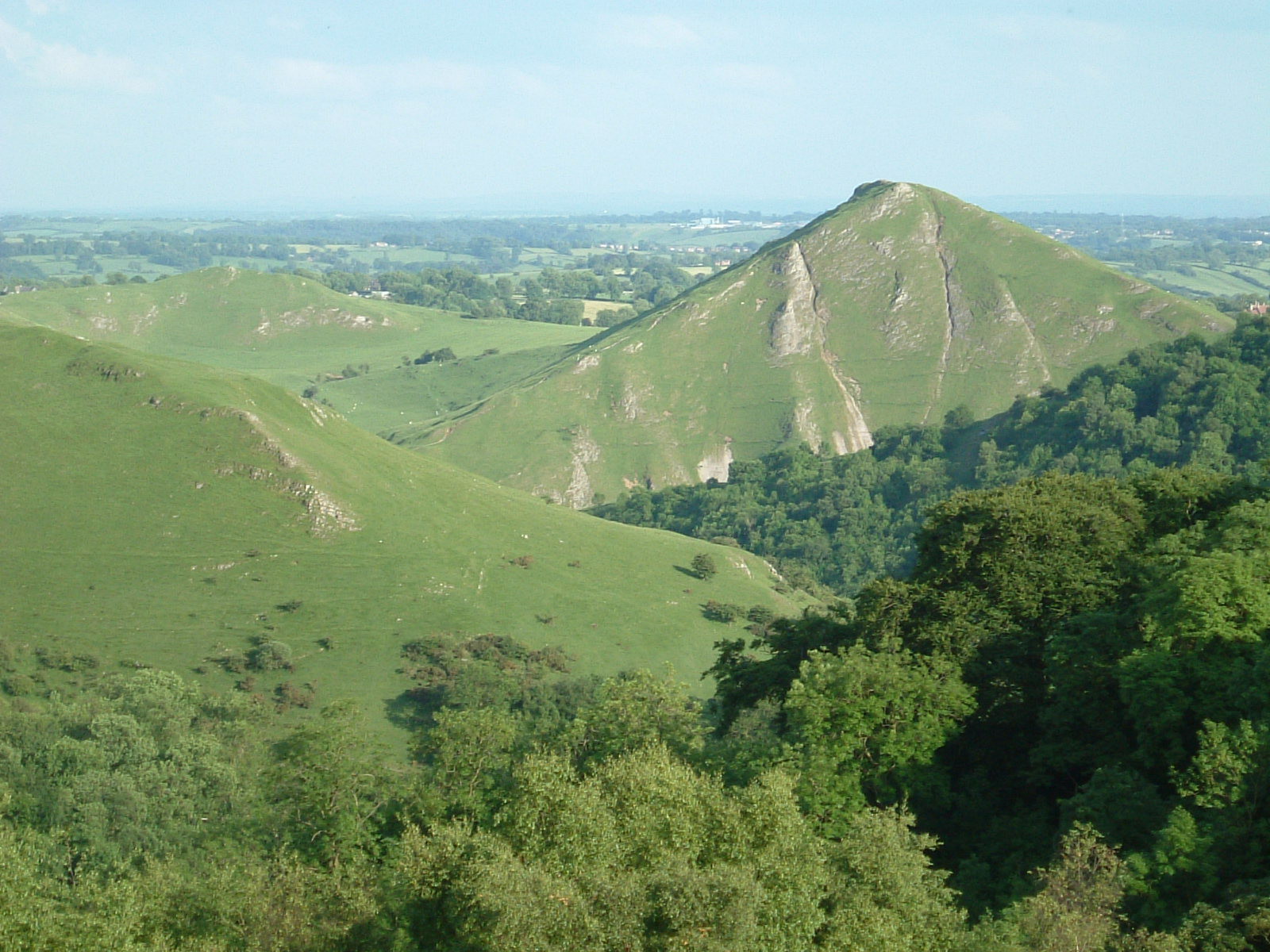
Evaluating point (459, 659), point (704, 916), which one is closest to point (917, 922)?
point (704, 916)

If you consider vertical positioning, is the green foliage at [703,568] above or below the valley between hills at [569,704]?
below

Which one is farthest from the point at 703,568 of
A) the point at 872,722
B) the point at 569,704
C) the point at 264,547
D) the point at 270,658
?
the point at 872,722

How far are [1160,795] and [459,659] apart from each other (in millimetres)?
59328

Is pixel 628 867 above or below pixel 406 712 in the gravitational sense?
above

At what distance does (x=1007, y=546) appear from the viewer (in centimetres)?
5397

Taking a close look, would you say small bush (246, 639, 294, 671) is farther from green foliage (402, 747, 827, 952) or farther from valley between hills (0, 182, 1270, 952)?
green foliage (402, 747, 827, 952)

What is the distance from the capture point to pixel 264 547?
99562mm

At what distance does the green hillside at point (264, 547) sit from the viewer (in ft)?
293

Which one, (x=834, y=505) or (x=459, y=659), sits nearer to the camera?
(x=459, y=659)

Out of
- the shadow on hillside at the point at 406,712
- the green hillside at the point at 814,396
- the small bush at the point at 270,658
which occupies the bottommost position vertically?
the shadow on hillside at the point at 406,712

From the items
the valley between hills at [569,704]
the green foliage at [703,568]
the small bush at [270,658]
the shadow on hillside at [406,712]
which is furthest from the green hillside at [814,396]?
the shadow on hillside at [406,712]

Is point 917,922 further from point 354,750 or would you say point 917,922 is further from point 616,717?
point 354,750

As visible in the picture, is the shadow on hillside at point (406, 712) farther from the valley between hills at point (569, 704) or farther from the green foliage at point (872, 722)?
the green foliage at point (872, 722)

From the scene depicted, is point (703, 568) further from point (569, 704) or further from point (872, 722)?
point (872, 722)
